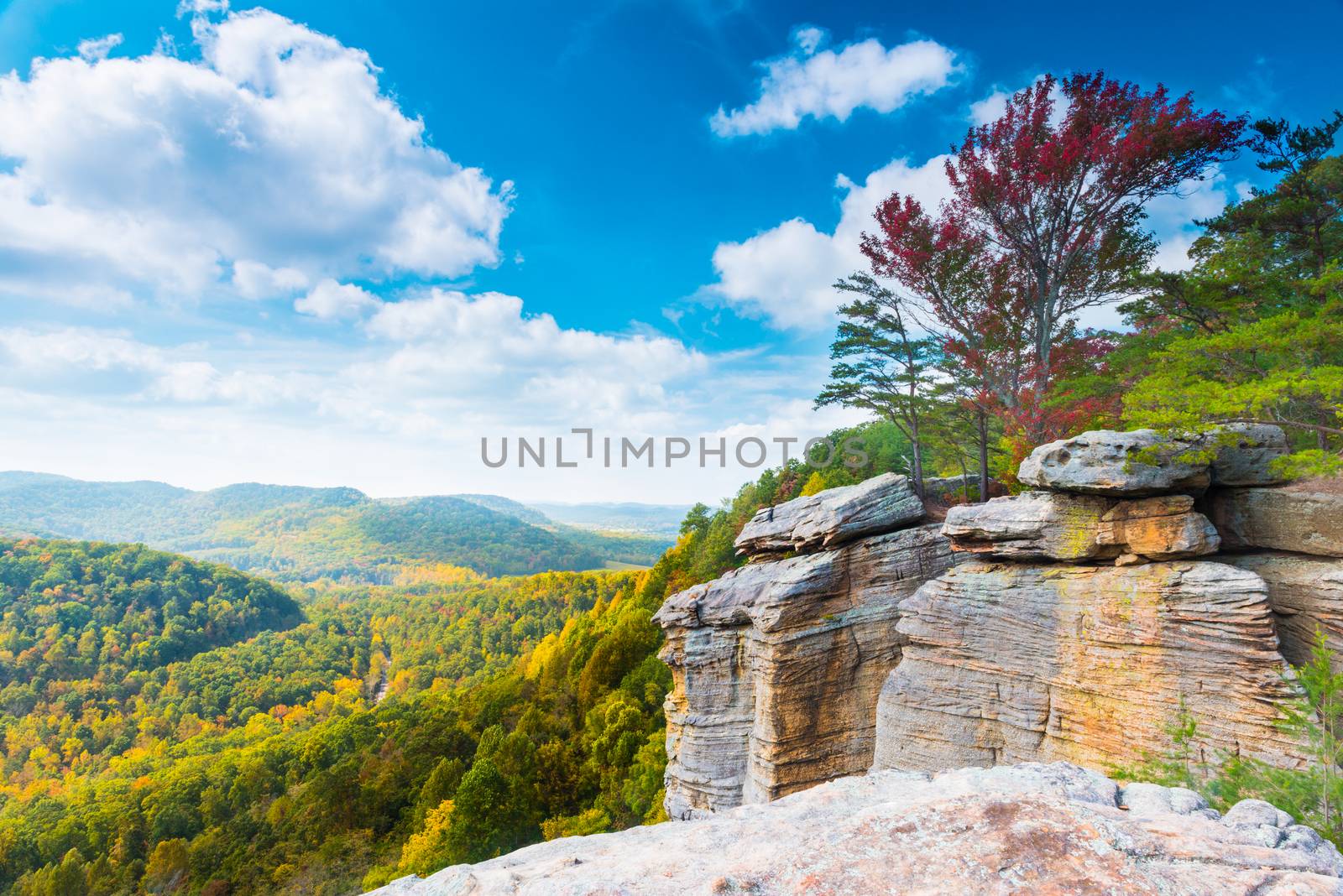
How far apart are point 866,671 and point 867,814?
31.8 ft

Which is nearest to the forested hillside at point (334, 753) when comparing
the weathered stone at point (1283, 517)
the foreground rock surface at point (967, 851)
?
the weathered stone at point (1283, 517)

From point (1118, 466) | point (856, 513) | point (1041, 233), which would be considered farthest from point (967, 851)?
point (1041, 233)

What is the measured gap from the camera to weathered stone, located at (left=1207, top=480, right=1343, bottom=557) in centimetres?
1027

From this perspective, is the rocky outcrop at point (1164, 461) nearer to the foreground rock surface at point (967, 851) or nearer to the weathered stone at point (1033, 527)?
the weathered stone at point (1033, 527)

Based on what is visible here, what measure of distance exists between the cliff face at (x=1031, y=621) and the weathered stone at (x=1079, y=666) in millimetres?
34

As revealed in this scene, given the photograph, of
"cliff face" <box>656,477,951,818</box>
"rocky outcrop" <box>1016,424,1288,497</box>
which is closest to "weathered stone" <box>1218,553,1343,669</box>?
"rocky outcrop" <box>1016,424,1288,497</box>

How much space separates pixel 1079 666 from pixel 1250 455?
576 centimetres

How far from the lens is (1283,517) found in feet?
35.4

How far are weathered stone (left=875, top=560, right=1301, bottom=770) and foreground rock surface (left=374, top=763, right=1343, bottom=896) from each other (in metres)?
5.11

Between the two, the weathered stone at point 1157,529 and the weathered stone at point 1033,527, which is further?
the weathered stone at point 1033,527

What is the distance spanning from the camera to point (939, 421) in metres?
23.2

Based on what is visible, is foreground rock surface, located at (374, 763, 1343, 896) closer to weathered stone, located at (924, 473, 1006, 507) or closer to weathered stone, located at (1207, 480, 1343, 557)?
weathered stone, located at (1207, 480, 1343, 557)

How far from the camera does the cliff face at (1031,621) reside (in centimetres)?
1002

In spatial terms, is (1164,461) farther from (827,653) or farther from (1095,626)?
(827,653)
